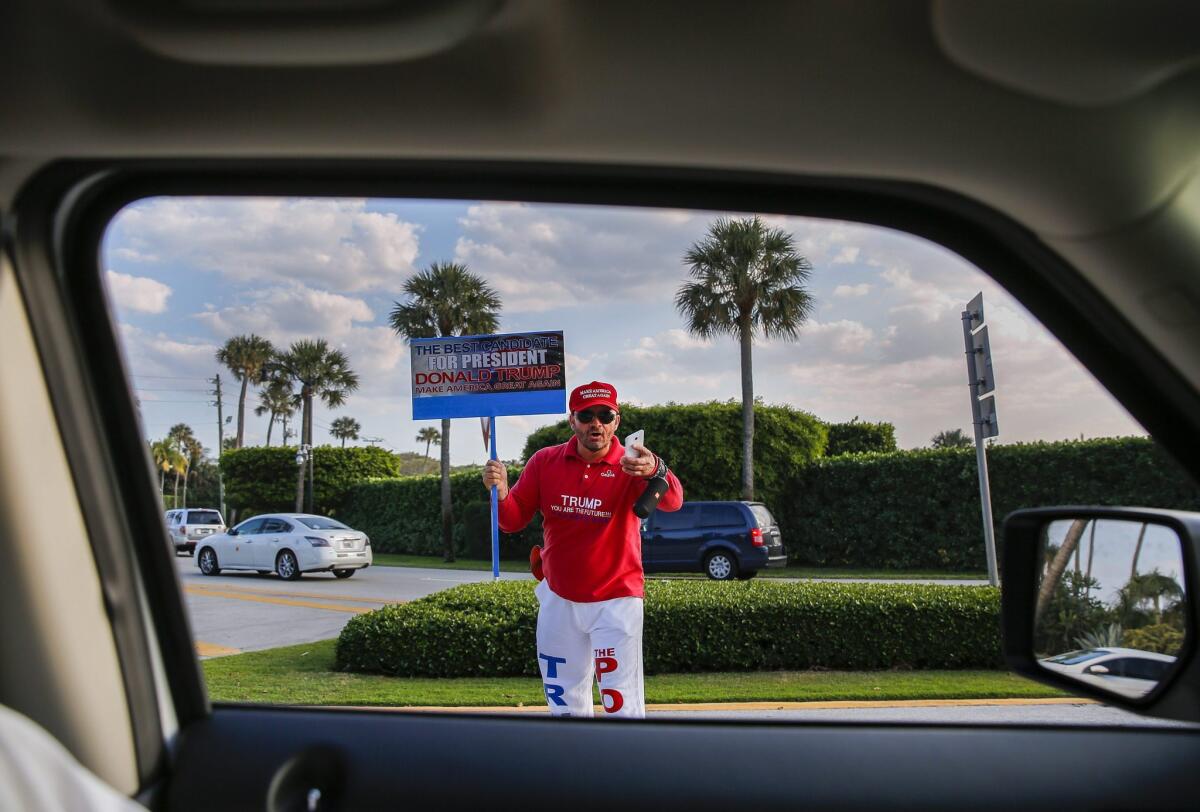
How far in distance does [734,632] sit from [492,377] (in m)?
2.85

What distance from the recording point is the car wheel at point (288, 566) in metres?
12.6

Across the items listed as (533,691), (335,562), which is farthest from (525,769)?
(335,562)

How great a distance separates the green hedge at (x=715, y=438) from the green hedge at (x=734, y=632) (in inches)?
598

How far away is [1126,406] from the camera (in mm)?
1424

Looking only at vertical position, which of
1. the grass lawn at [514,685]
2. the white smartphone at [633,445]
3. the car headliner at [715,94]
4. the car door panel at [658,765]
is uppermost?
the car headliner at [715,94]

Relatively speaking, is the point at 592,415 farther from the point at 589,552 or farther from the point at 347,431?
the point at 347,431

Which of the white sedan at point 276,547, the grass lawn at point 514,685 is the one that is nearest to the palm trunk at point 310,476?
the white sedan at point 276,547

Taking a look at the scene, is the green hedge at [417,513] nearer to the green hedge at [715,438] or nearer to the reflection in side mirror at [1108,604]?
the green hedge at [715,438]

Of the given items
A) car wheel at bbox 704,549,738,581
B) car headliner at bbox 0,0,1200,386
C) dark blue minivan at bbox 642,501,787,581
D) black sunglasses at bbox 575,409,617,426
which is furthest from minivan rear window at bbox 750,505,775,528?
car headliner at bbox 0,0,1200,386

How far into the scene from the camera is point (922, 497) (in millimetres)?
15883

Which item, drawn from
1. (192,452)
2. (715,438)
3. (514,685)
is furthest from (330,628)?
(192,452)

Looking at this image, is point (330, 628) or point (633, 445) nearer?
point (633, 445)

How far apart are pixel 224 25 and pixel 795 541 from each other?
19.4 m

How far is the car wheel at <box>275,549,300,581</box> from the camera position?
12555mm
